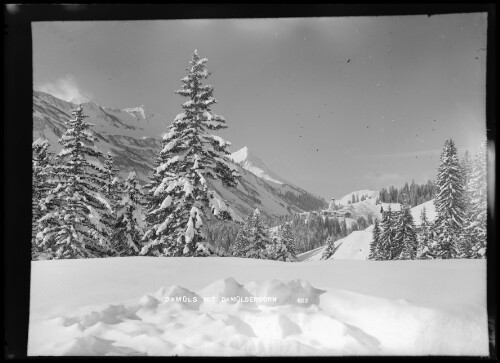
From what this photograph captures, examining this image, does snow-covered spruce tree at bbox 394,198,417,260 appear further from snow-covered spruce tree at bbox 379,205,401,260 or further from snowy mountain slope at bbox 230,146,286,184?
snowy mountain slope at bbox 230,146,286,184

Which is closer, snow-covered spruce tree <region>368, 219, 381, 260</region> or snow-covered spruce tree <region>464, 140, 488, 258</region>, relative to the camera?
snow-covered spruce tree <region>464, 140, 488, 258</region>

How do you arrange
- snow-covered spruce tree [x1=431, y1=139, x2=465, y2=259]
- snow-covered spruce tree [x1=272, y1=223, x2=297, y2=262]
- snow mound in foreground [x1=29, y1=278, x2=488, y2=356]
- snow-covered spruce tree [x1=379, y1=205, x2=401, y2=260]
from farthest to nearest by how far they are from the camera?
snow-covered spruce tree [x1=272, y1=223, x2=297, y2=262], snow-covered spruce tree [x1=379, y1=205, x2=401, y2=260], snow-covered spruce tree [x1=431, y1=139, x2=465, y2=259], snow mound in foreground [x1=29, y1=278, x2=488, y2=356]

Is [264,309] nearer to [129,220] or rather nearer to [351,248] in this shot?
[351,248]

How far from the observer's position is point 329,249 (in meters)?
5.37

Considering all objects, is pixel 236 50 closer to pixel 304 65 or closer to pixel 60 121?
pixel 304 65

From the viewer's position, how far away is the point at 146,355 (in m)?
4.89

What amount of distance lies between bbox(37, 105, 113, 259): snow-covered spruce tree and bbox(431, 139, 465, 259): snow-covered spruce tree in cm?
482

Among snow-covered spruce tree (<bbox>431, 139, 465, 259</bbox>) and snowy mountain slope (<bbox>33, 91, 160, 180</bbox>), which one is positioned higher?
snowy mountain slope (<bbox>33, 91, 160, 180</bbox>)

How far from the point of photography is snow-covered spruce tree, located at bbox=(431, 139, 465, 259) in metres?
5.17

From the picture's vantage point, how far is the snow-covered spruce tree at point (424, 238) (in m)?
5.21

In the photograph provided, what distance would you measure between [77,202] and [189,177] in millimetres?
1752

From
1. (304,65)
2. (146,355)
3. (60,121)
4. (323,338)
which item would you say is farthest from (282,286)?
(60,121)

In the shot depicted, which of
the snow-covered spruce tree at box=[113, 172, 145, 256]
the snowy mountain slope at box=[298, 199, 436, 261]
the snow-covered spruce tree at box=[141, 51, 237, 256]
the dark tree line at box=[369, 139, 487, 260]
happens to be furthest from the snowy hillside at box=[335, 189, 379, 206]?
the snow-covered spruce tree at box=[113, 172, 145, 256]

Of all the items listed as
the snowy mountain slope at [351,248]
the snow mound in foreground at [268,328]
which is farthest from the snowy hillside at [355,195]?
the snow mound in foreground at [268,328]
